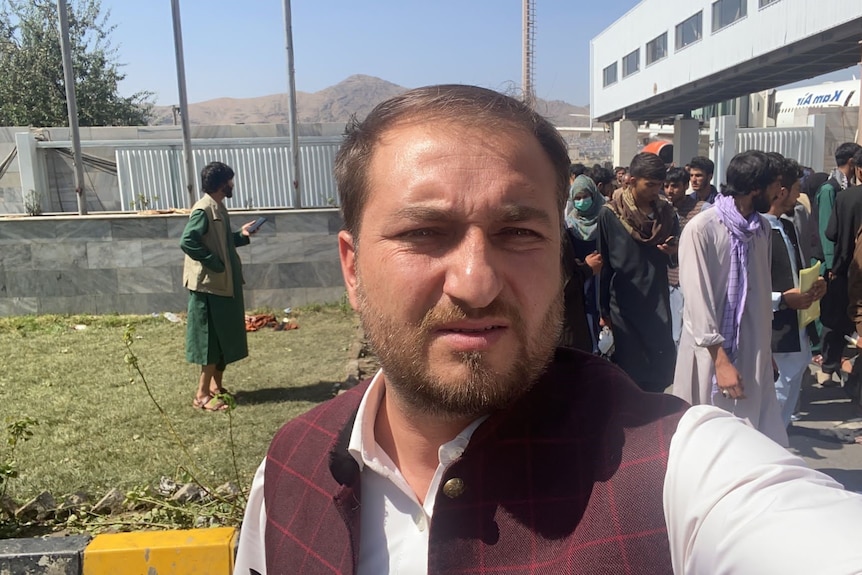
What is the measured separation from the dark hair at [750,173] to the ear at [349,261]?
2827mm

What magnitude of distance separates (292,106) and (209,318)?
4.81m

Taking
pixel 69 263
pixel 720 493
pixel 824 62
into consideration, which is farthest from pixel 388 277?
pixel 824 62

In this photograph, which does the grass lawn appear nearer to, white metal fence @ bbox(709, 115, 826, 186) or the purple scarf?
the purple scarf

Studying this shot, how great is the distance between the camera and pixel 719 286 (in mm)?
3484

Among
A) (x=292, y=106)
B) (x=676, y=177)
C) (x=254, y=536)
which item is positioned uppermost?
(x=292, y=106)

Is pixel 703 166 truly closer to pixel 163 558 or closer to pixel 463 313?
pixel 163 558

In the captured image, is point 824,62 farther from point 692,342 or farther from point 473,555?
point 473,555

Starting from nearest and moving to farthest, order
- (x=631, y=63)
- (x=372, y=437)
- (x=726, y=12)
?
(x=372, y=437)
(x=726, y=12)
(x=631, y=63)

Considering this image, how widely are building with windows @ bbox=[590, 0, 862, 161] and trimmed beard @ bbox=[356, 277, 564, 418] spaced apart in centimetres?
1758

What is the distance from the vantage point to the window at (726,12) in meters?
21.7

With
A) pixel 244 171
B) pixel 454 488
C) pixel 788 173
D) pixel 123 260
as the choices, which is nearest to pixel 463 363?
pixel 454 488

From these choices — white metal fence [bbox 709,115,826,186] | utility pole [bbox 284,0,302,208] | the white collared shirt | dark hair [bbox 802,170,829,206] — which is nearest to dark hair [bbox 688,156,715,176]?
dark hair [bbox 802,170,829,206]

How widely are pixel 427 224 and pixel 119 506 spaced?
10.9 ft

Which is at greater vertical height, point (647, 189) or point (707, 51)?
point (707, 51)
